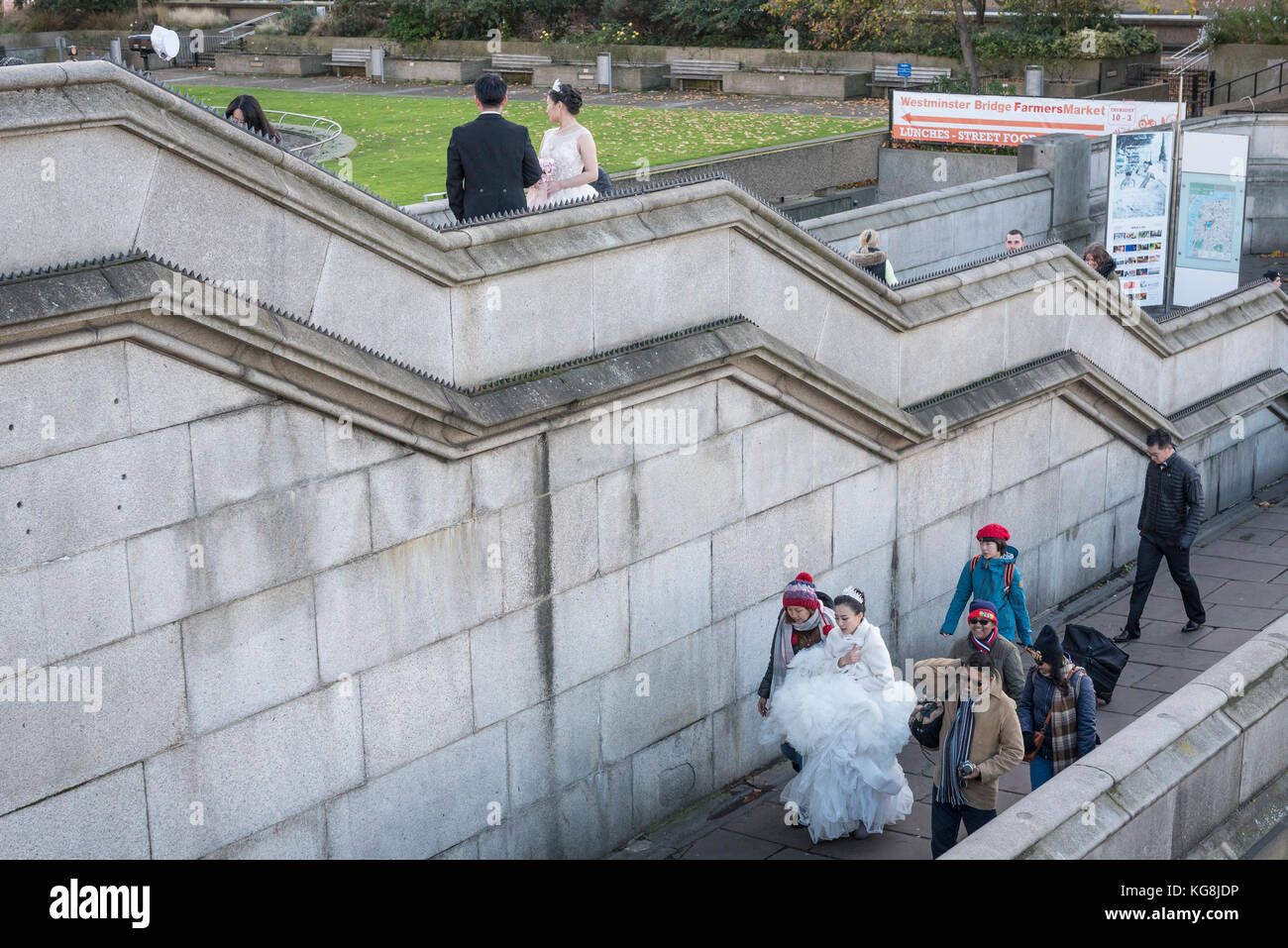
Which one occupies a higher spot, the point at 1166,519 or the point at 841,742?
the point at 1166,519

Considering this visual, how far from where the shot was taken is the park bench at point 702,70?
36688 millimetres

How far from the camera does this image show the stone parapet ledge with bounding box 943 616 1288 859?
607 cm

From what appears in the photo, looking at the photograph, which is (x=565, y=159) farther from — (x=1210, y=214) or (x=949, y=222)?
(x=1210, y=214)

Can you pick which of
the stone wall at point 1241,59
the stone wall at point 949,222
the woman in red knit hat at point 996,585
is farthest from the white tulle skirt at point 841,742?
the stone wall at point 1241,59

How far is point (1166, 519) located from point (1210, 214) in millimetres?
6667

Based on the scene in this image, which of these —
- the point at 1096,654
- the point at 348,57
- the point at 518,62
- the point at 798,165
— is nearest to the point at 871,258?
the point at 1096,654

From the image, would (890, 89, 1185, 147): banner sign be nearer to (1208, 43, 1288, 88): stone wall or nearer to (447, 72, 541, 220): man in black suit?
(1208, 43, 1288, 88): stone wall

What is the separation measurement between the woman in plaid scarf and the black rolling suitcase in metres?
0.85

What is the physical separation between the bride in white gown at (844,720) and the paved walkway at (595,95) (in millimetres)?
23482

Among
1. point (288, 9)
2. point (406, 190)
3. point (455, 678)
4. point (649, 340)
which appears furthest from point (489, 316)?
point (288, 9)

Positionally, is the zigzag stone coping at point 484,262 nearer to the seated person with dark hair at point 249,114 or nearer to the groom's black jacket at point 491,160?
the groom's black jacket at point 491,160

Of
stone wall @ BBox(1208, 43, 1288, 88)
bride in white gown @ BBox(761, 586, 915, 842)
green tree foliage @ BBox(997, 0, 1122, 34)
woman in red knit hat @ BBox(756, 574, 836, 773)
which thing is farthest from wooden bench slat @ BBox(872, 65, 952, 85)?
bride in white gown @ BBox(761, 586, 915, 842)

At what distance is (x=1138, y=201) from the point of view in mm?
17188

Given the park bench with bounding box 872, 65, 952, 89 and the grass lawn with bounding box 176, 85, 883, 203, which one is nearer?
the grass lawn with bounding box 176, 85, 883, 203
